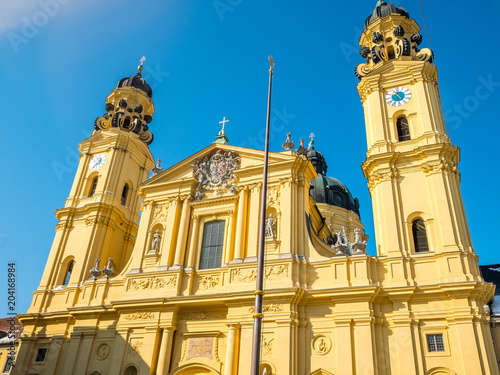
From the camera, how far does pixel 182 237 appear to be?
20.7m

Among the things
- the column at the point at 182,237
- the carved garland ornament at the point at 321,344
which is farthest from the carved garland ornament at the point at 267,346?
the column at the point at 182,237

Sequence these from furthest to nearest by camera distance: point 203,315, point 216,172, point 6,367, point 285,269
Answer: point 6,367, point 216,172, point 203,315, point 285,269

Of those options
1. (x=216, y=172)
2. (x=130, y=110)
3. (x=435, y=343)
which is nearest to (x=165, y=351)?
(x=216, y=172)

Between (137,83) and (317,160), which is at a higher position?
(317,160)

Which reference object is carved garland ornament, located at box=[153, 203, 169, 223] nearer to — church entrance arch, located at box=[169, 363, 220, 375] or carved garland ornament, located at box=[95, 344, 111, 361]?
carved garland ornament, located at box=[95, 344, 111, 361]

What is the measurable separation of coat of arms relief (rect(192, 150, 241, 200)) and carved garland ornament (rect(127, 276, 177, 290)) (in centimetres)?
421

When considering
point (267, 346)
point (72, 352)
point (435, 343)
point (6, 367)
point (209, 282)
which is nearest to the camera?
point (435, 343)

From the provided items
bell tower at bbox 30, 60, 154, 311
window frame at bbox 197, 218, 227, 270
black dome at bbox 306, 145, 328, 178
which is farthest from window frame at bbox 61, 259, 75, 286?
black dome at bbox 306, 145, 328, 178

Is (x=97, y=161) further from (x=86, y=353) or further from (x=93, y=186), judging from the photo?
(x=86, y=353)

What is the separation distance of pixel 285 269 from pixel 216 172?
654cm

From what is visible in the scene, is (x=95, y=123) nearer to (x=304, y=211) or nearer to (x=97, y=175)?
(x=97, y=175)

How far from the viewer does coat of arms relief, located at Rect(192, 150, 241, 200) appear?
21.7 meters

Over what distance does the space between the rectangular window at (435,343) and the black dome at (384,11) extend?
17.5 meters

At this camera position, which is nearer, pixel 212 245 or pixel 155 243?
pixel 212 245
